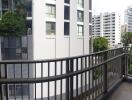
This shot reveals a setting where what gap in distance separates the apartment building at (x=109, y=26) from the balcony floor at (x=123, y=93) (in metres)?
89.7

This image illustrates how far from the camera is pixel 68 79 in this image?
2830 millimetres

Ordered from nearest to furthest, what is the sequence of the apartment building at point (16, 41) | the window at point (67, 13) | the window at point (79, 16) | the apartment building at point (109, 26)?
the apartment building at point (16, 41) < the window at point (67, 13) < the window at point (79, 16) < the apartment building at point (109, 26)

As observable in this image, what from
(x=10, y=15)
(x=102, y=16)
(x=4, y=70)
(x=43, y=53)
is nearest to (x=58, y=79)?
(x=4, y=70)

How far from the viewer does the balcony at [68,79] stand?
8.43 feet

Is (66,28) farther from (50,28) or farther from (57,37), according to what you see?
(50,28)

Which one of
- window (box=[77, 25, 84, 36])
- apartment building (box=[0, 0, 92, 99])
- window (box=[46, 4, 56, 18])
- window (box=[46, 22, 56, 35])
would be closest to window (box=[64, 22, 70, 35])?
apartment building (box=[0, 0, 92, 99])

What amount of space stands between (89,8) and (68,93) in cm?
3544

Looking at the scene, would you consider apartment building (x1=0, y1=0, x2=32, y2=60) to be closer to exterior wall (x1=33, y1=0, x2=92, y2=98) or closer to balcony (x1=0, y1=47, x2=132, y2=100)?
exterior wall (x1=33, y1=0, x2=92, y2=98)

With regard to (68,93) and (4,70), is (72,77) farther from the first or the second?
(4,70)

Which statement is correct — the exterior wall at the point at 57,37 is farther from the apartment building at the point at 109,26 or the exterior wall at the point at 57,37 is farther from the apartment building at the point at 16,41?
the apartment building at the point at 109,26

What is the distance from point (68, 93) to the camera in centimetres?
291

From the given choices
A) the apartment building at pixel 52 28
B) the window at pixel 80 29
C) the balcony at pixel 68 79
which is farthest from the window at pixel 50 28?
the balcony at pixel 68 79

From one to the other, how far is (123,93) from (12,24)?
24.3 meters

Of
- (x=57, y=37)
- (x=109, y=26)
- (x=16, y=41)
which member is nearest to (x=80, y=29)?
(x=57, y=37)
